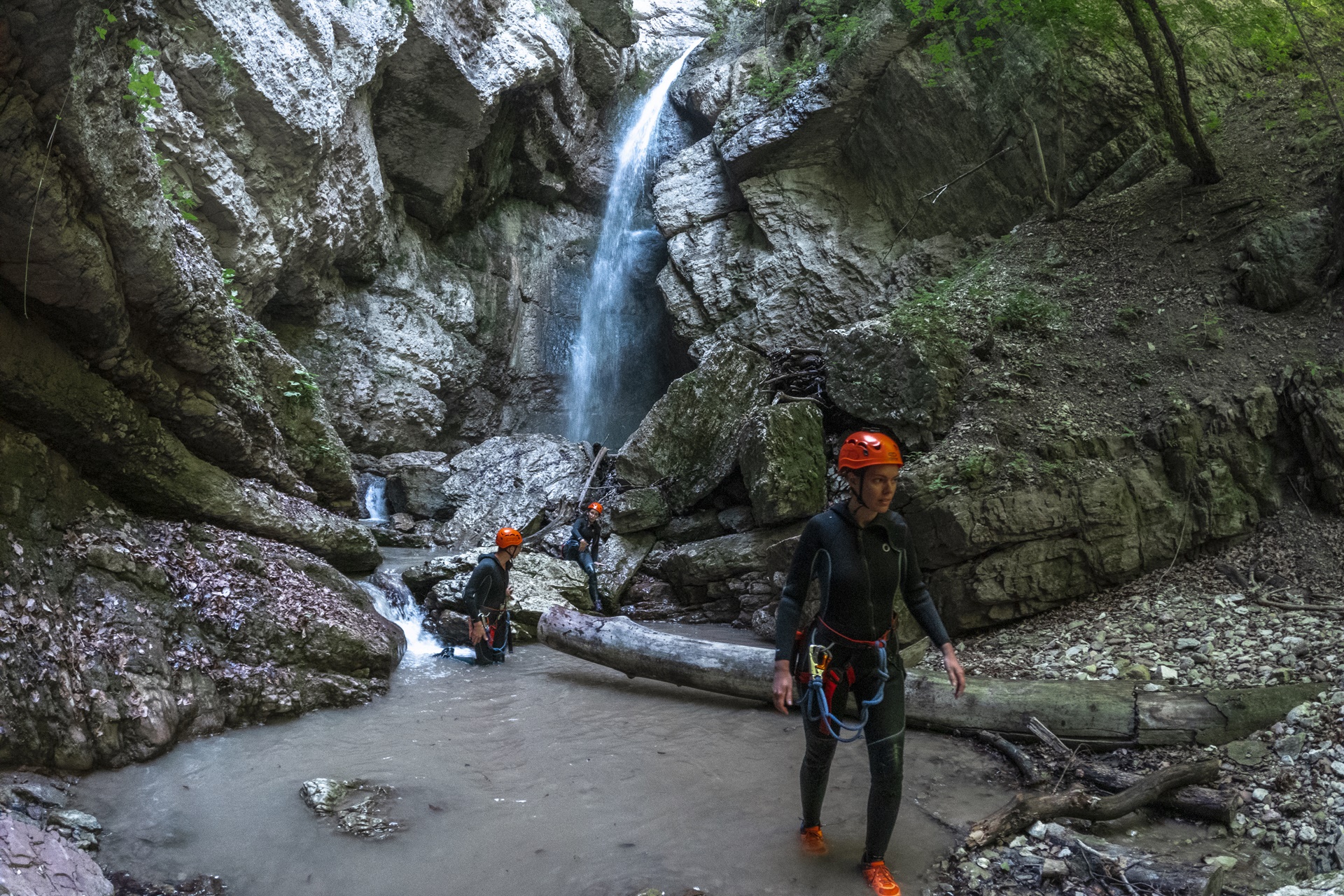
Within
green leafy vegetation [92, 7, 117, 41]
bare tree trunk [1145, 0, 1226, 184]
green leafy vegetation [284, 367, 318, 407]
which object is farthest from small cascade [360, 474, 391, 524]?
bare tree trunk [1145, 0, 1226, 184]

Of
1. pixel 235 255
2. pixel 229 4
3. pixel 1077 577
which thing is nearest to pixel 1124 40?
pixel 1077 577

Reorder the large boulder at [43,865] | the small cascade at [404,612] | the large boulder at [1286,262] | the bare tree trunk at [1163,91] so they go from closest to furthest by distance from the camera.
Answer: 1. the large boulder at [43,865]
2. the large boulder at [1286,262]
3. the small cascade at [404,612]
4. the bare tree trunk at [1163,91]

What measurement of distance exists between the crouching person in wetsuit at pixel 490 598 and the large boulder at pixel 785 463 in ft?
10.6

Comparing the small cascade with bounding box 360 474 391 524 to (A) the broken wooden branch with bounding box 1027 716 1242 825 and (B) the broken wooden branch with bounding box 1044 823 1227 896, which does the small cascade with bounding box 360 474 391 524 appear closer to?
(A) the broken wooden branch with bounding box 1027 716 1242 825

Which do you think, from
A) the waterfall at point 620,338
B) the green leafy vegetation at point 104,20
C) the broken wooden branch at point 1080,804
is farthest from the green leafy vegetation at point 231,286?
the waterfall at point 620,338

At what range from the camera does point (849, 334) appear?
9.07 m

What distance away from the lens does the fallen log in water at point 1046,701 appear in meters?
3.96

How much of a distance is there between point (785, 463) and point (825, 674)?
5.73 m

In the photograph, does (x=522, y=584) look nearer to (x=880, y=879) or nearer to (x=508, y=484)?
(x=508, y=484)

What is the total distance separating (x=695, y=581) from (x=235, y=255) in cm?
854

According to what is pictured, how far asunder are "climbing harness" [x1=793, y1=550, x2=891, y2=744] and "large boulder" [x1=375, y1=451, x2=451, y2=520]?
Result: 1093cm

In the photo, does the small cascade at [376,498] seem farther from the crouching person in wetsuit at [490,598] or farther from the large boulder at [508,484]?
the crouching person in wetsuit at [490,598]

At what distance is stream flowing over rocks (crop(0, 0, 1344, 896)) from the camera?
13.3 feet

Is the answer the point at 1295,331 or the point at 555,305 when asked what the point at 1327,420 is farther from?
the point at 555,305
